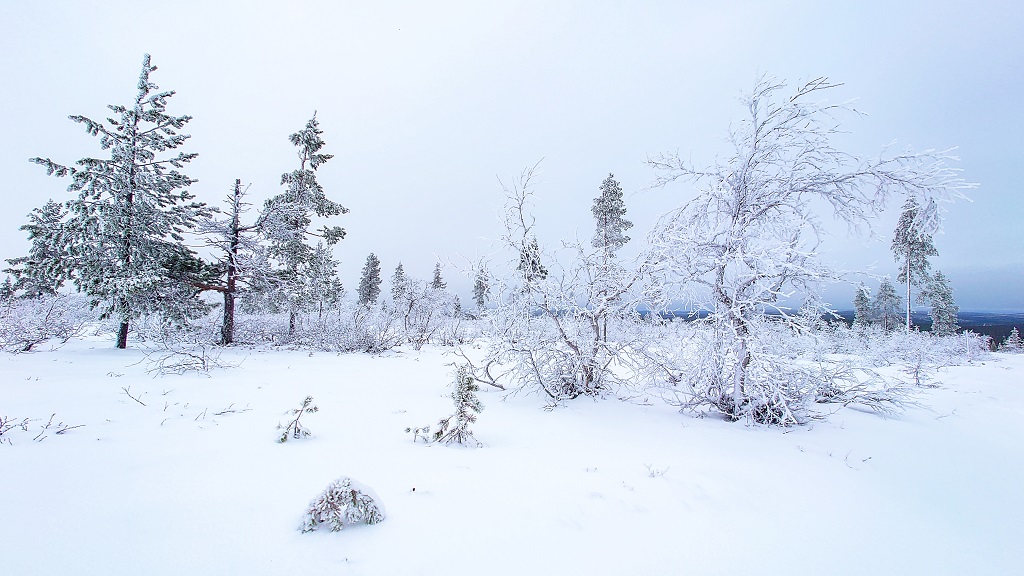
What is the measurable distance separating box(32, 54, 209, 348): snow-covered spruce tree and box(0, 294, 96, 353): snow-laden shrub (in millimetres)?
1088

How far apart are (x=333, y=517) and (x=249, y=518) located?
57 centimetres

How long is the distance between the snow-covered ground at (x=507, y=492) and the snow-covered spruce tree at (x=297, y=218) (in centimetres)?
989

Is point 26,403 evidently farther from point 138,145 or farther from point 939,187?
point 939,187

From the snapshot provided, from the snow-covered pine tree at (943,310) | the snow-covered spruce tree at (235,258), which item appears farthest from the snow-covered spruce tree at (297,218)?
the snow-covered pine tree at (943,310)

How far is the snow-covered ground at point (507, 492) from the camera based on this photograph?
2.13 m

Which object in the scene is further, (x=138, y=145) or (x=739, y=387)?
(x=138, y=145)

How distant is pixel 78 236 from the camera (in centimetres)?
1071

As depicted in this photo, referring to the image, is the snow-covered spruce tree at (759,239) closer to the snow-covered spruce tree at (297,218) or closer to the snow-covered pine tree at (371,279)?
the snow-covered spruce tree at (297,218)

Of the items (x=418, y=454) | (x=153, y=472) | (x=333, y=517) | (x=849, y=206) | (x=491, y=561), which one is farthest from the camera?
(x=849, y=206)

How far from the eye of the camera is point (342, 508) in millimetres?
2336

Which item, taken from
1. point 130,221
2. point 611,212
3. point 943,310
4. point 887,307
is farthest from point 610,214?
point 887,307

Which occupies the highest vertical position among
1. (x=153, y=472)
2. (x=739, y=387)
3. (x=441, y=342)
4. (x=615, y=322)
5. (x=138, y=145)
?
(x=138, y=145)

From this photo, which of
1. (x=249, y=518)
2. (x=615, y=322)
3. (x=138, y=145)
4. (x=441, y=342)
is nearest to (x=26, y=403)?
(x=249, y=518)

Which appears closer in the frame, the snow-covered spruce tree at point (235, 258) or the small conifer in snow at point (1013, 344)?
the snow-covered spruce tree at point (235, 258)
